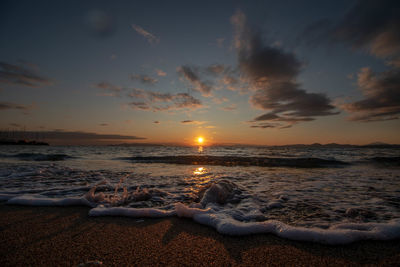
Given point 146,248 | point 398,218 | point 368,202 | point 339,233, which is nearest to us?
point 146,248

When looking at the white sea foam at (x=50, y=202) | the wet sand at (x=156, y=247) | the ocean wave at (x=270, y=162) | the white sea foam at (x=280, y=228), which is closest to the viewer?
the wet sand at (x=156, y=247)

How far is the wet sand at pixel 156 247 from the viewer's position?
1.70 metres

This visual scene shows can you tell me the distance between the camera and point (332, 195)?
4141mm

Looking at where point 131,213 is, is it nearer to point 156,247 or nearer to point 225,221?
point 156,247

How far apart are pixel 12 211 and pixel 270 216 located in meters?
4.22

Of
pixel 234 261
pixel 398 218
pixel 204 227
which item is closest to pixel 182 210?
pixel 204 227

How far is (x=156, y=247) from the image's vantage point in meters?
1.95

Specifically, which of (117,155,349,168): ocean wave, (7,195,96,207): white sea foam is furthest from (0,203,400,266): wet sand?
(117,155,349,168): ocean wave

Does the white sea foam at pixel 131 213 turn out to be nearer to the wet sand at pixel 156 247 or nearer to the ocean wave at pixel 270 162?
the wet sand at pixel 156 247

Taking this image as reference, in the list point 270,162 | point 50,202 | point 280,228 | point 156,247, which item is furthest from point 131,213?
point 270,162

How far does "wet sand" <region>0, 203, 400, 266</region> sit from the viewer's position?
1.70 meters

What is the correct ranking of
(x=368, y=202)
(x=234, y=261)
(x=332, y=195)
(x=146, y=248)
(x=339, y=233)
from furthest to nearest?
(x=332, y=195), (x=368, y=202), (x=339, y=233), (x=146, y=248), (x=234, y=261)

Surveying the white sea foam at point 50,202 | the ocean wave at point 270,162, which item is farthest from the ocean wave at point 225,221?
the ocean wave at point 270,162

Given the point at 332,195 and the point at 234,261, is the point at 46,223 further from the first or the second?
the point at 332,195
